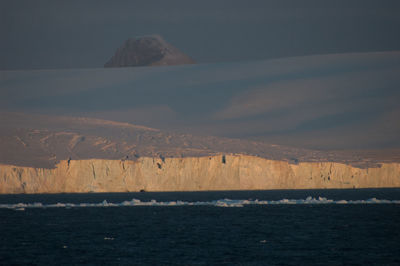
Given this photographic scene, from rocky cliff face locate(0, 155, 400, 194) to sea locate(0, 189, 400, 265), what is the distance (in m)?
8.52

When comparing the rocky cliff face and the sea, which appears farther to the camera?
the rocky cliff face

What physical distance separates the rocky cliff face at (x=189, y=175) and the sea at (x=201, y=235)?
28.0 ft

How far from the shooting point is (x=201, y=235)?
4384cm

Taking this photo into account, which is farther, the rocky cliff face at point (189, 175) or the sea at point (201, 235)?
the rocky cliff face at point (189, 175)

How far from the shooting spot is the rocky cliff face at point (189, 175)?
247 feet

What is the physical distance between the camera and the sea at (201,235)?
34344 mm

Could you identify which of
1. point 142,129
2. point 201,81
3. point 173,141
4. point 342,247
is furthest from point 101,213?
point 201,81

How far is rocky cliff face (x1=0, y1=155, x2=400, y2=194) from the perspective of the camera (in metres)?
75.4

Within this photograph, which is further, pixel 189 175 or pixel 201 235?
pixel 189 175

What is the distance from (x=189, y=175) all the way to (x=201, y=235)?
38321 millimetres

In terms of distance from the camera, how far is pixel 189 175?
82.1 metres

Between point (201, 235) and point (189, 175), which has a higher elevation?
point (189, 175)

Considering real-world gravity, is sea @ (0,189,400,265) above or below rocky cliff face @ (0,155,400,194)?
below

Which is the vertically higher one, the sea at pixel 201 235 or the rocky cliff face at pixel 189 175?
the rocky cliff face at pixel 189 175
